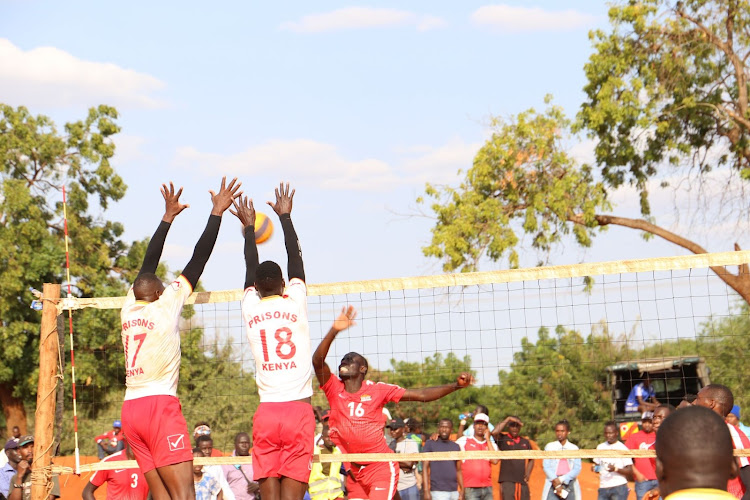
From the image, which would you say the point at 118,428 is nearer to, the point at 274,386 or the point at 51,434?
the point at 51,434

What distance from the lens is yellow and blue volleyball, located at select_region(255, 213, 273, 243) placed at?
9359 mm

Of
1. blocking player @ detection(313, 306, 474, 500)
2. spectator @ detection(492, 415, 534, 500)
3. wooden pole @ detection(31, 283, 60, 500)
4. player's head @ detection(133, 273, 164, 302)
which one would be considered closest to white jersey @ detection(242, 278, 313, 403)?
player's head @ detection(133, 273, 164, 302)

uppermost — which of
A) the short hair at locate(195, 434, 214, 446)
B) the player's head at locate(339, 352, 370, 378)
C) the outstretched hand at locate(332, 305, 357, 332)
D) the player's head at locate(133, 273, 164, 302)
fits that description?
the player's head at locate(133, 273, 164, 302)

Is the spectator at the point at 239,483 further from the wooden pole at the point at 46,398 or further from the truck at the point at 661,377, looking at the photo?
the truck at the point at 661,377

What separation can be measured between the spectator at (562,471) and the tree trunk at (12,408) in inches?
757

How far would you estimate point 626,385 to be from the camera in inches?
951

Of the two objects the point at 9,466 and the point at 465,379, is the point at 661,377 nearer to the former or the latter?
the point at 9,466

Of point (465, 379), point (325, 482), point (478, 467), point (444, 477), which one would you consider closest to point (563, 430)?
point (478, 467)

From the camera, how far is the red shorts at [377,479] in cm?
852

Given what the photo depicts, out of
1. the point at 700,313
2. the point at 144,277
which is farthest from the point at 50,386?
the point at 700,313

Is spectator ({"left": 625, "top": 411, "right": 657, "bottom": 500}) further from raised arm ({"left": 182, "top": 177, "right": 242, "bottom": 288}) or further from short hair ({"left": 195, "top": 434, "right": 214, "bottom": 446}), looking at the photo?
raised arm ({"left": 182, "top": 177, "right": 242, "bottom": 288})

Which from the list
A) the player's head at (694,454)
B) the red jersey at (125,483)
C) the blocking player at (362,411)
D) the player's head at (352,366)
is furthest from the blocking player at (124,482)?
the player's head at (694,454)

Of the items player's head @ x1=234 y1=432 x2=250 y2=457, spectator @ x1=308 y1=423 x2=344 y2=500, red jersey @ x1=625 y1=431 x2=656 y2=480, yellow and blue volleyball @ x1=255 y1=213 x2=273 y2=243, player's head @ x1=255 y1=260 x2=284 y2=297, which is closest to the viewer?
player's head @ x1=255 y1=260 x2=284 y2=297

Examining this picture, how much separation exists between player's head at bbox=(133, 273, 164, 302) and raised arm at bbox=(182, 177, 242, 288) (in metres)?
0.25
